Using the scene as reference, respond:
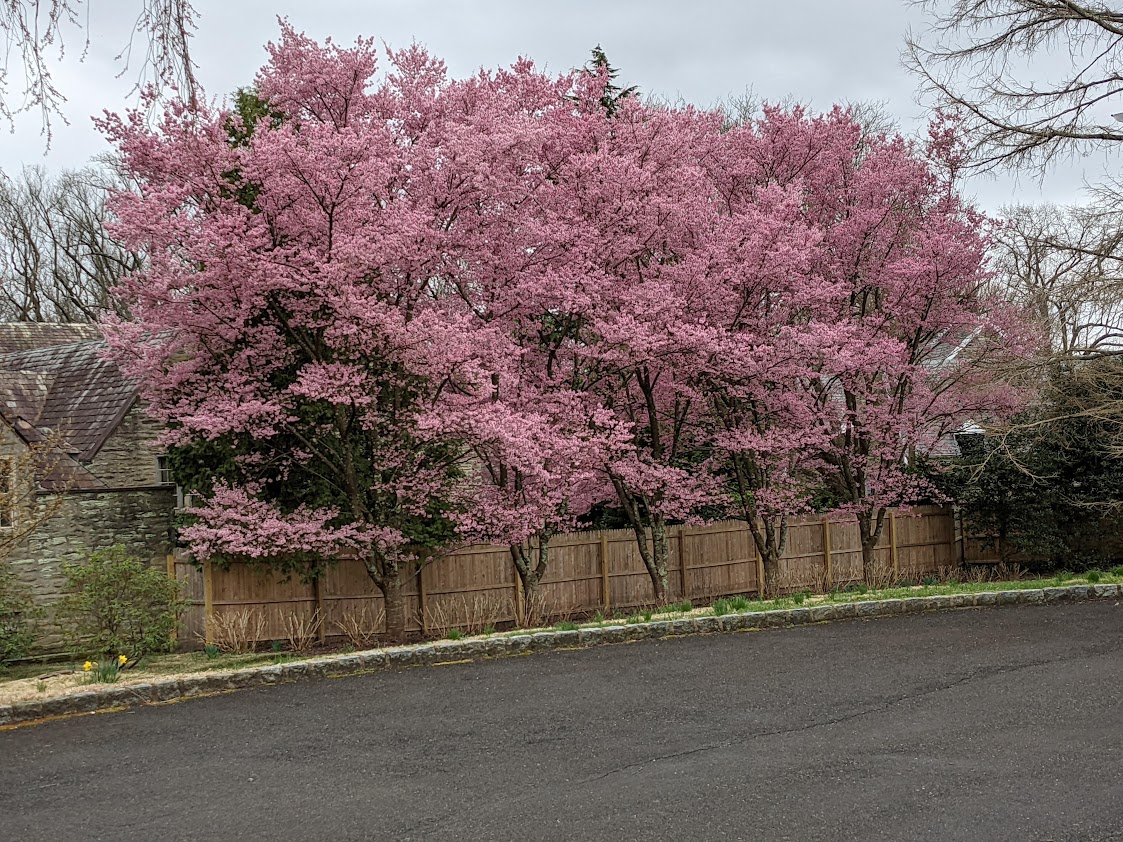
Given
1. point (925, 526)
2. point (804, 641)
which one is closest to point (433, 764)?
point (804, 641)

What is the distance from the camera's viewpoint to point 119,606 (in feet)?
42.4

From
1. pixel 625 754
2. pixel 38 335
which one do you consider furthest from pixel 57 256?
pixel 625 754

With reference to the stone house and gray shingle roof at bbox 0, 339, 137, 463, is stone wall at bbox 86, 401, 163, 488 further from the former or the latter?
gray shingle roof at bbox 0, 339, 137, 463

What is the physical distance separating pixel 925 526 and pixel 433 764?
757 inches

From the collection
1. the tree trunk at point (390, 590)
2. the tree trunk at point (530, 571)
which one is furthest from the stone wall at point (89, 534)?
the tree trunk at point (530, 571)

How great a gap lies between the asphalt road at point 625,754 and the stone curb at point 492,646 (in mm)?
433

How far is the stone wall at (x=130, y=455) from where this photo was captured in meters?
20.2

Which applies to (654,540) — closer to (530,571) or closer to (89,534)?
(530,571)

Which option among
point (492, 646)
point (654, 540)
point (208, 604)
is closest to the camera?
point (492, 646)

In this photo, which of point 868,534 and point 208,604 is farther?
point 868,534

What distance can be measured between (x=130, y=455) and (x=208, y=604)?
670cm

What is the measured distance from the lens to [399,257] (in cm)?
1327

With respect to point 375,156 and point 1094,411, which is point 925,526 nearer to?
point 1094,411

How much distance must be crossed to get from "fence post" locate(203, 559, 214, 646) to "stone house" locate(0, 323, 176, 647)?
2.97 metres
